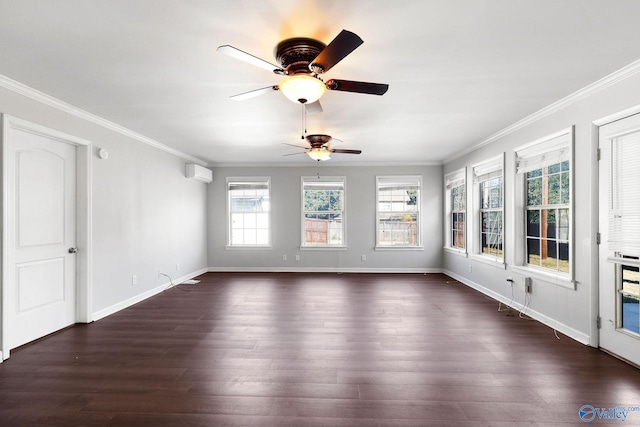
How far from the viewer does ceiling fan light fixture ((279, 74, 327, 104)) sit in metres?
2.02

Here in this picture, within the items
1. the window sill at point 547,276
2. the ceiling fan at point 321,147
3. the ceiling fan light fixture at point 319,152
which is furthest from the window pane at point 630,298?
the ceiling fan light fixture at point 319,152

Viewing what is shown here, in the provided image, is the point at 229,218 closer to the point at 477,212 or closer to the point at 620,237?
the point at 477,212

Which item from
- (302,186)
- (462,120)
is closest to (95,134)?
(302,186)

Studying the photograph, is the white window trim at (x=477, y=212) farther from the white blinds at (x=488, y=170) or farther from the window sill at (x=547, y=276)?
the window sill at (x=547, y=276)

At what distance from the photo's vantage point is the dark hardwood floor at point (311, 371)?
2033mm

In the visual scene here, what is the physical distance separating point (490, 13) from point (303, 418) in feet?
9.21

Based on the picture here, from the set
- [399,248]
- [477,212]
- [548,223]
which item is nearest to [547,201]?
[548,223]

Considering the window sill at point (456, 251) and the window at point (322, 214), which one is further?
the window at point (322, 214)

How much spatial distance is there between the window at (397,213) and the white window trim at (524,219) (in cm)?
284

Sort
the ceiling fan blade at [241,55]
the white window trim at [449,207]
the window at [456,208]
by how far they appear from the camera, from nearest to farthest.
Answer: the ceiling fan blade at [241,55] < the white window trim at [449,207] < the window at [456,208]

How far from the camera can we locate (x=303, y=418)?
1987mm

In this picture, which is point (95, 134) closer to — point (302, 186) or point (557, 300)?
point (302, 186)

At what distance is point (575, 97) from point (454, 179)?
3.24 m

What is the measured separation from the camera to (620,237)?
9.11 feet
